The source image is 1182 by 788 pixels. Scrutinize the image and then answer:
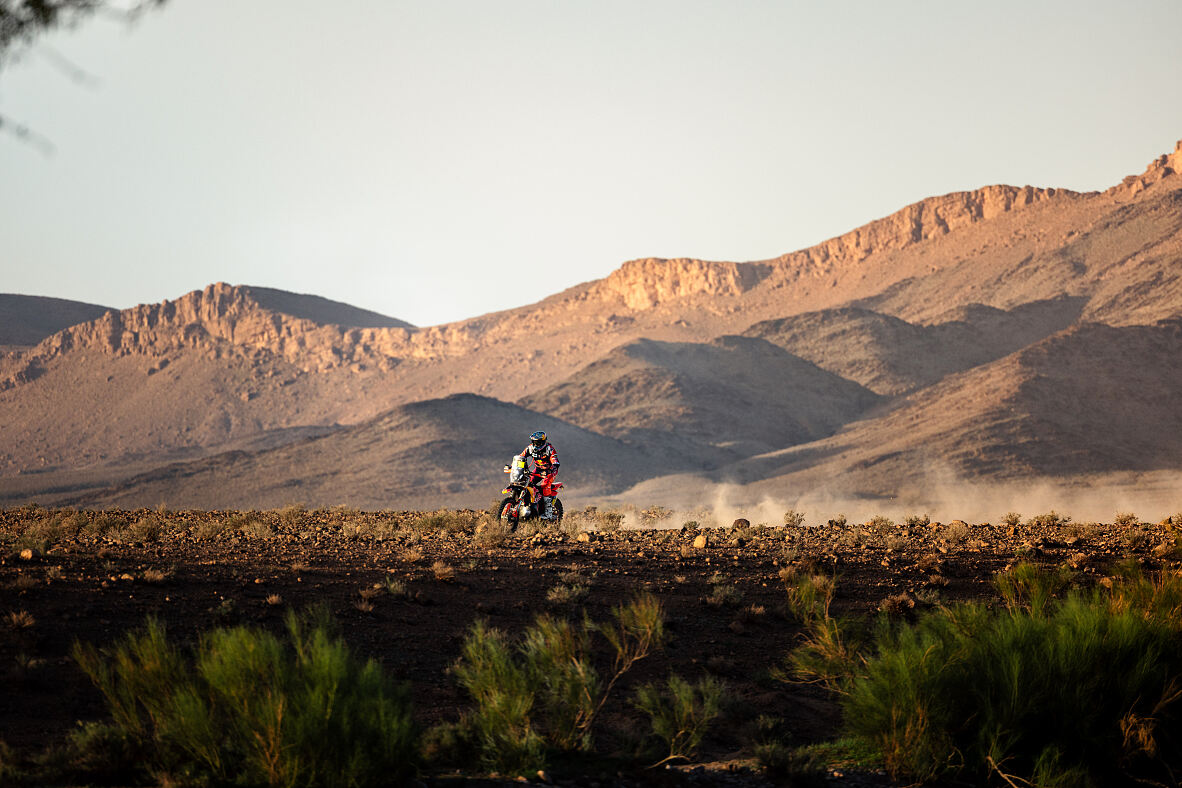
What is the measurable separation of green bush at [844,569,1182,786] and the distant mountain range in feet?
159

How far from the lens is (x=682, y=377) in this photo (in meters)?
99.5

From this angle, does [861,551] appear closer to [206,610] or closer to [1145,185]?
[206,610]

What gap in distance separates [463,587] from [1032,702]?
641 centimetres

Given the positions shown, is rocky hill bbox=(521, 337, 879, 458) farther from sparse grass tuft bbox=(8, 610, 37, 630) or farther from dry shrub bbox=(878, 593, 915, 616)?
sparse grass tuft bbox=(8, 610, 37, 630)

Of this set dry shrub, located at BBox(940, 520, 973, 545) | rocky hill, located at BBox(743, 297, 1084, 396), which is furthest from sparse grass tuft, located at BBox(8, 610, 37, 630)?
rocky hill, located at BBox(743, 297, 1084, 396)

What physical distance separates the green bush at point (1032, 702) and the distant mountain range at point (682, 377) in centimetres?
4855

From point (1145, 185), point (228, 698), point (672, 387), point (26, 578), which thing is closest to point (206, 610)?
point (26, 578)

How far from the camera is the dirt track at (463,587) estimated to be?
873 cm

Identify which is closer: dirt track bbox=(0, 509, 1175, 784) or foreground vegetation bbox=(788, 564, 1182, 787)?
foreground vegetation bbox=(788, 564, 1182, 787)

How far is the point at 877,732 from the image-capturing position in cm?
780

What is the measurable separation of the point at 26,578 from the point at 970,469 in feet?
180

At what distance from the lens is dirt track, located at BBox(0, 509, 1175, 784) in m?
8.73

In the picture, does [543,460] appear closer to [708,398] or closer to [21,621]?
[21,621]

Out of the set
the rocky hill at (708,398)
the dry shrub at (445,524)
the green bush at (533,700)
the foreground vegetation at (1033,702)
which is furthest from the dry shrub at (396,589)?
the rocky hill at (708,398)
